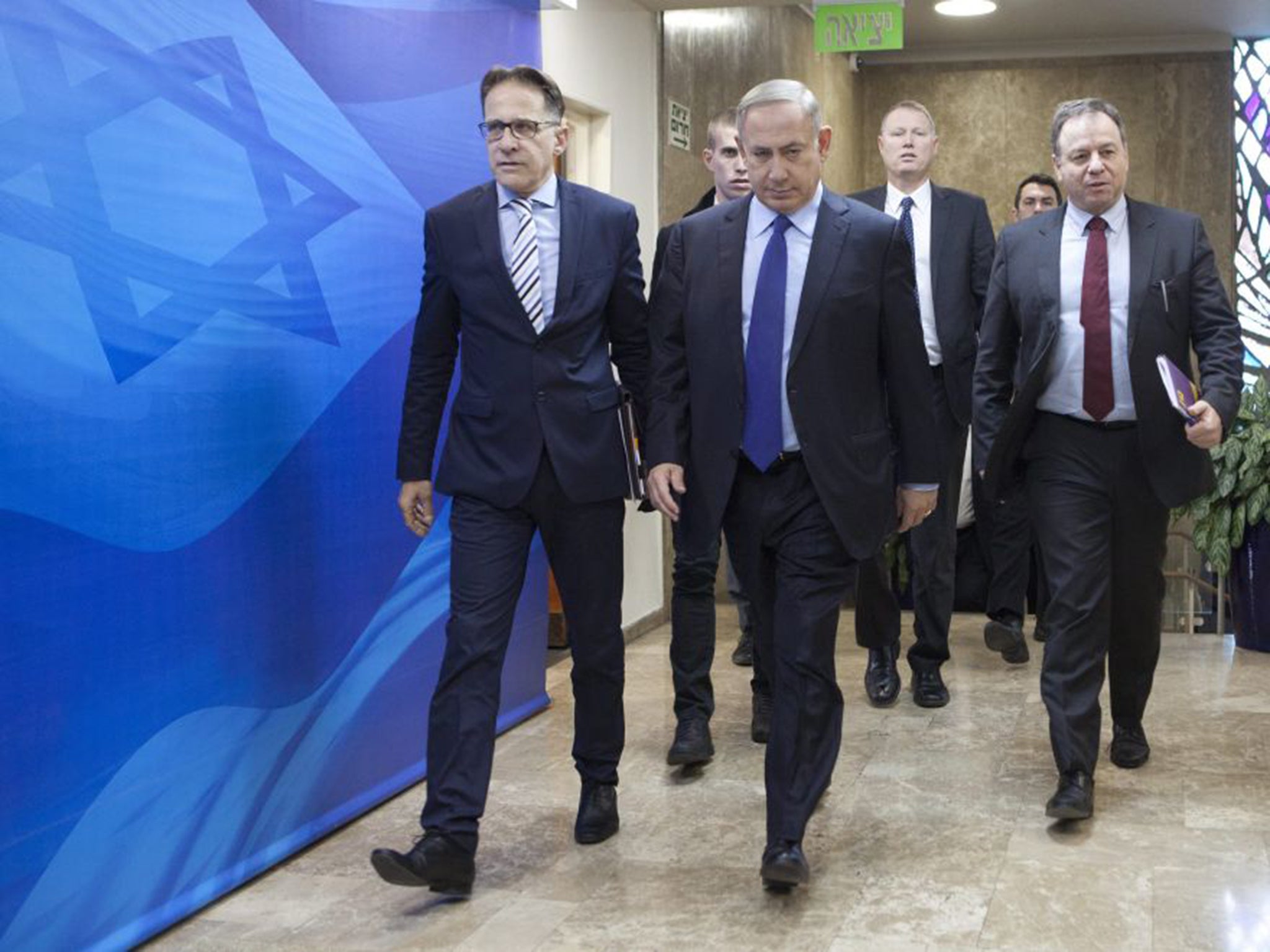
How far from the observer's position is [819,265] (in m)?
3.48

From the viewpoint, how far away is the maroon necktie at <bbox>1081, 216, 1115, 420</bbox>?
13.4ft

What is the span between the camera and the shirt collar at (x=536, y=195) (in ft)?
12.3

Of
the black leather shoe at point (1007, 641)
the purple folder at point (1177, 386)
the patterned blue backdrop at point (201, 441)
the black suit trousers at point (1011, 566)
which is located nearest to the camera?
the patterned blue backdrop at point (201, 441)

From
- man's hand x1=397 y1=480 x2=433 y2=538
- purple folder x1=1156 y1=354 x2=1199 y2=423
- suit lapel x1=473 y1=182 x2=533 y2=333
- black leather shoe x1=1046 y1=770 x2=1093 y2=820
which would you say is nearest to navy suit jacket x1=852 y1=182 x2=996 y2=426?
purple folder x1=1156 y1=354 x2=1199 y2=423

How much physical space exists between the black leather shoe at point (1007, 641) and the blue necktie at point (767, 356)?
2.86 m

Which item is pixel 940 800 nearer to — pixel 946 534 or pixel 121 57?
pixel 946 534

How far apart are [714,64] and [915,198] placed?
8.79 feet

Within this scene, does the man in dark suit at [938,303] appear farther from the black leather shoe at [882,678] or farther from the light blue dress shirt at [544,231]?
the light blue dress shirt at [544,231]

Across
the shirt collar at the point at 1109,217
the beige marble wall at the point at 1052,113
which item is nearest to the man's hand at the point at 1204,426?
the shirt collar at the point at 1109,217

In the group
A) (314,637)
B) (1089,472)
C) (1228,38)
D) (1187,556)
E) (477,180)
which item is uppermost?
(1228,38)

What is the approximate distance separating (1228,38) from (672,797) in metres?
8.80

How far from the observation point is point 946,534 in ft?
17.7

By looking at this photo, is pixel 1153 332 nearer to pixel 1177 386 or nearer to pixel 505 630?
pixel 1177 386

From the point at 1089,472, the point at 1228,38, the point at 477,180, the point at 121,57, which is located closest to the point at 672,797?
the point at 1089,472
